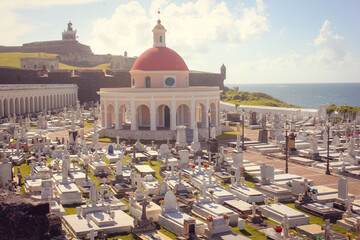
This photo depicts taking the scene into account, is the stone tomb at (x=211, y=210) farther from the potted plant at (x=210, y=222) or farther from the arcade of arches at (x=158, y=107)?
the arcade of arches at (x=158, y=107)

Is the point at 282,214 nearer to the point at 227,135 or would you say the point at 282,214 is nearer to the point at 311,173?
the point at 311,173

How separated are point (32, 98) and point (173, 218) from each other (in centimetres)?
4240

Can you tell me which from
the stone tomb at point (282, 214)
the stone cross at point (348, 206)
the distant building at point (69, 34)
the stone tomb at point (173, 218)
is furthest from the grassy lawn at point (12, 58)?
the stone cross at point (348, 206)

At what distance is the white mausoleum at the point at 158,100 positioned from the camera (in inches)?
1244

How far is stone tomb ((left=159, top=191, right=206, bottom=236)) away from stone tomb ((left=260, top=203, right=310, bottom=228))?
100 inches

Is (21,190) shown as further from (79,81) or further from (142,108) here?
(79,81)

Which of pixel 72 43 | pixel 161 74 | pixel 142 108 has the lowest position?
pixel 142 108

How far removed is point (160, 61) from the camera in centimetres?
3412

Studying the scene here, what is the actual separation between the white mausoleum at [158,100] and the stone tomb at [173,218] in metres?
17.5

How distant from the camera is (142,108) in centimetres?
3466

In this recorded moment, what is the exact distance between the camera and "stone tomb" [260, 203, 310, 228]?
41.6 feet

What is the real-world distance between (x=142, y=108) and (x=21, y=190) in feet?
61.9

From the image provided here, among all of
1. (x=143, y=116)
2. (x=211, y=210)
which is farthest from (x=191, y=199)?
(x=143, y=116)

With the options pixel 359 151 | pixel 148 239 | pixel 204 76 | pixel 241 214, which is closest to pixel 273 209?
pixel 241 214
